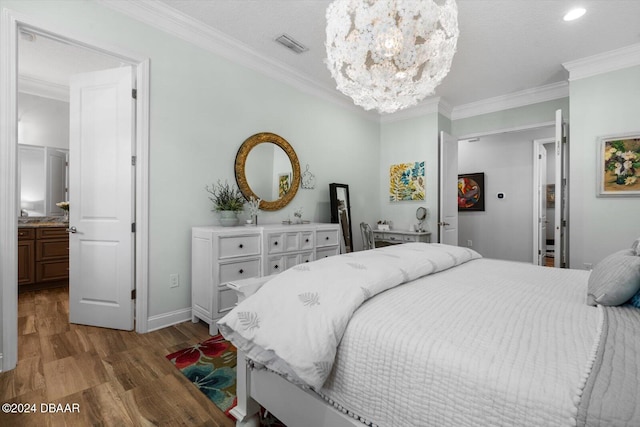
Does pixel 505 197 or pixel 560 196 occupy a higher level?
pixel 505 197

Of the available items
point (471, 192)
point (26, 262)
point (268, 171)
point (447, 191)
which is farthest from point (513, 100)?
point (26, 262)

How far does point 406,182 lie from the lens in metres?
4.86

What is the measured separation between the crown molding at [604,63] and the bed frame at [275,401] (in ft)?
13.9

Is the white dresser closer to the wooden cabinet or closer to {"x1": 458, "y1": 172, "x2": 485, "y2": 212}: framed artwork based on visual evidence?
the wooden cabinet

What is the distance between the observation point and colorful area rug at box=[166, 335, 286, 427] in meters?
1.65

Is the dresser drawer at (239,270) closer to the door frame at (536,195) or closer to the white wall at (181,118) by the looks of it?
the white wall at (181,118)

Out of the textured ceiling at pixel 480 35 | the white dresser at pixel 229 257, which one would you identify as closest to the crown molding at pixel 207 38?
the textured ceiling at pixel 480 35

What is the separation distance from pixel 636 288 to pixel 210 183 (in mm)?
3008

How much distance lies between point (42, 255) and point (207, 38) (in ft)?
11.5

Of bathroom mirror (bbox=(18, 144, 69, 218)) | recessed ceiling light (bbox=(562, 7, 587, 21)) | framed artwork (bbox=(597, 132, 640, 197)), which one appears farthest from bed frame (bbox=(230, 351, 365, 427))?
bathroom mirror (bbox=(18, 144, 69, 218))

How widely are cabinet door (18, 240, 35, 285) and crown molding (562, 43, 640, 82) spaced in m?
6.85

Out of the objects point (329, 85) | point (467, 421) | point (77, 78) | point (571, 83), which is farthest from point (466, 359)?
point (571, 83)

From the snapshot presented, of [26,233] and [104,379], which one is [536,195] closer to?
[104,379]

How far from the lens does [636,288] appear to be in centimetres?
113
